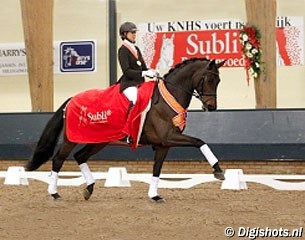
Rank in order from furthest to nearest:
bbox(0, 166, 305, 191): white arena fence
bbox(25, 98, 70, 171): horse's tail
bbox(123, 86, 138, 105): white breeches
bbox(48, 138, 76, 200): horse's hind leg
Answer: bbox(0, 166, 305, 191): white arena fence, bbox(25, 98, 70, 171): horse's tail, bbox(48, 138, 76, 200): horse's hind leg, bbox(123, 86, 138, 105): white breeches

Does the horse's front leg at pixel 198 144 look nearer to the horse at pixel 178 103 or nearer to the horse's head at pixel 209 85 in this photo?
the horse at pixel 178 103

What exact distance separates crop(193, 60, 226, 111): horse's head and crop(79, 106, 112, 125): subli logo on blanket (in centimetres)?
110

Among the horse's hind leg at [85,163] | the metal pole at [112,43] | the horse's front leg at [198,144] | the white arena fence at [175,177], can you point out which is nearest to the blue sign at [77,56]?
the metal pole at [112,43]

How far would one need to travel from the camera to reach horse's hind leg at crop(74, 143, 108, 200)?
9.09 metres

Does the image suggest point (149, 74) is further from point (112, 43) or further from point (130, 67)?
point (112, 43)

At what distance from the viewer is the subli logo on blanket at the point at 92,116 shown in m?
8.77

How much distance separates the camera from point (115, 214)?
25.8ft

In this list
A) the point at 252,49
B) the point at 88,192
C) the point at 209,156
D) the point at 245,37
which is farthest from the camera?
the point at 245,37

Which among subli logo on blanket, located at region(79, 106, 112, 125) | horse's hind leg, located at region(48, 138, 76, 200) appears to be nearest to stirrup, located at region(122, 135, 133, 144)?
subli logo on blanket, located at region(79, 106, 112, 125)

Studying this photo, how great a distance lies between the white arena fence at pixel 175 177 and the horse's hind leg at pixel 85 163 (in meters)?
1.74

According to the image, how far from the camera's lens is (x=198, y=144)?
828 centimetres

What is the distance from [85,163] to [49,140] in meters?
0.60

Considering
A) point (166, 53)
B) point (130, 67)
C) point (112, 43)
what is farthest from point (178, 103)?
point (112, 43)

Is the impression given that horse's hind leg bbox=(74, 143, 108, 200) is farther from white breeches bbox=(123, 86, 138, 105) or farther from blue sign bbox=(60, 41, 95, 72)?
blue sign bbox=(60, 41, 95, 72)
